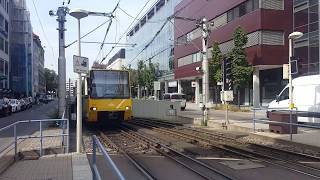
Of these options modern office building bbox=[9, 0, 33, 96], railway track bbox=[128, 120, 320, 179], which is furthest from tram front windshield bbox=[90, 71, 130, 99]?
modern office building bbox=[9, 0, 33, 96]

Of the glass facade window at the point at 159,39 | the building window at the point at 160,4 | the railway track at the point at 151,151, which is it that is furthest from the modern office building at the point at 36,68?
the railway track at the point at 151,151

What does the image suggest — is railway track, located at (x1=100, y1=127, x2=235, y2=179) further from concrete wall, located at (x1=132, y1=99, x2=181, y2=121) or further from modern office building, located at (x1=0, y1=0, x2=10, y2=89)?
modern office building, located at (x1=0, y1=0, x2=10, y2=89)

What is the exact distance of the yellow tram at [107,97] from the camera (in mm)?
22578

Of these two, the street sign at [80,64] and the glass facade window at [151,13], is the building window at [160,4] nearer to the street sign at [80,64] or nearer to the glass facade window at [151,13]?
the glass facade window at [151,13]

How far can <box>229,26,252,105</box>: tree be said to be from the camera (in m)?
44.9

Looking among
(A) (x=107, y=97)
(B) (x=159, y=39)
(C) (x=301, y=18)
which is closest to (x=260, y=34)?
(C) (x=301, y=18)

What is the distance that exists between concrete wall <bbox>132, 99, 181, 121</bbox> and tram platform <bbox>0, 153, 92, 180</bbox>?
69.0 ft

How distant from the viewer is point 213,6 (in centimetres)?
5844

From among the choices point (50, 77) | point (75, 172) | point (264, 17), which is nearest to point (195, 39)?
point (264, 17)

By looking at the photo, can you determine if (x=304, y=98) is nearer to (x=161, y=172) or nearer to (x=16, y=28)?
(x=161, y=172)

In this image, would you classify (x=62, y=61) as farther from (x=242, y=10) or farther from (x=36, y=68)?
(x=36, y=68)

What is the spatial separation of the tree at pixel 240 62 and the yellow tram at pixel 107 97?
75.6 ft

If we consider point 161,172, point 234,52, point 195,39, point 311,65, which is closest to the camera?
point 161,172

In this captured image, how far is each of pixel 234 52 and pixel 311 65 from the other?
7.36 metres
